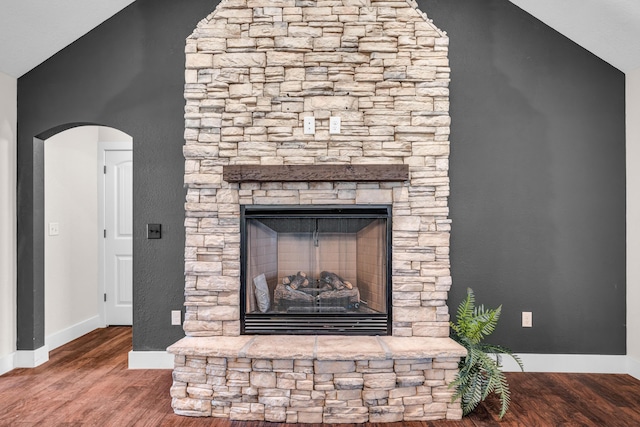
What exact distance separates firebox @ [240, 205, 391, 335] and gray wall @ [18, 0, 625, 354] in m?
0.65

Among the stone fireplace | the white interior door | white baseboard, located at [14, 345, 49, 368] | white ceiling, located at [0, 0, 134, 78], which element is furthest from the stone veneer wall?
the white interior door

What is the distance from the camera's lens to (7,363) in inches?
120

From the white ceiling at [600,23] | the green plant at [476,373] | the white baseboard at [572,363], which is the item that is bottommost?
the white baseboard at [572,363]

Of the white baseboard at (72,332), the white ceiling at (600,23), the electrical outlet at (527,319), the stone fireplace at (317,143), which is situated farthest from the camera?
the white baseboard at (72,332)

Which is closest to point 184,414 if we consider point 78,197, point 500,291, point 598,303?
point 500,291

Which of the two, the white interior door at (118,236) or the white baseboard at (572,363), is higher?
the white interior door at (118,236)

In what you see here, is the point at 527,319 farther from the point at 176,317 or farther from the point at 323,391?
the point at 176,317

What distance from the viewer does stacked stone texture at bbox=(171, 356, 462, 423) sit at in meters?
2.37

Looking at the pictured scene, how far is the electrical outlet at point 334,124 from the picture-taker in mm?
2783

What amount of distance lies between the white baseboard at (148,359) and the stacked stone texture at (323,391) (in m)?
0.75

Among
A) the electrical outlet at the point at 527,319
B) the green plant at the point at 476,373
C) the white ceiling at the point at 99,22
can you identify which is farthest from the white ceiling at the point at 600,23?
the green plant at the point at 476,373

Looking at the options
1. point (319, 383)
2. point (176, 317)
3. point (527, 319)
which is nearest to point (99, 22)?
point (176, 317)

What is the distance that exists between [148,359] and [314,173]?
1.90 metres

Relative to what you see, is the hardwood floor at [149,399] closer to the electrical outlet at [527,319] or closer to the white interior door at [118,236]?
the electrical outlet at [527,319]
